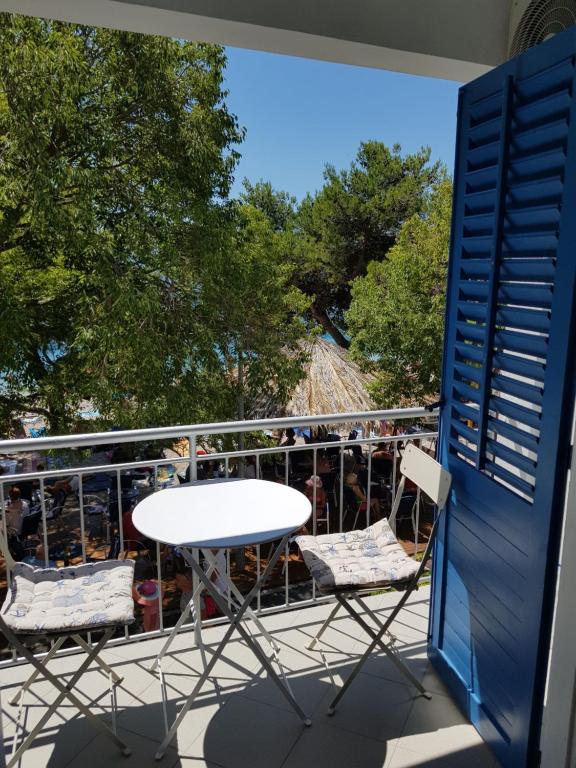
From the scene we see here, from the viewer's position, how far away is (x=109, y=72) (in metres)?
7.86

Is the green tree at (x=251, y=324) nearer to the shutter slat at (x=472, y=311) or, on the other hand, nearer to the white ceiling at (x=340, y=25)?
the white ceiling at (x=340, y=25)

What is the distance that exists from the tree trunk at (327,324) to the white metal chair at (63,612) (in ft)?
57.7

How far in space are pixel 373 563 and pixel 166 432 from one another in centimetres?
104

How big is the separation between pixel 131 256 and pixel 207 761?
7.41 metres

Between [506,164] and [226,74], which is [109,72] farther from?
[506,164]

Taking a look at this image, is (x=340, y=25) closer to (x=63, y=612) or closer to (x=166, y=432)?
(x=166, y=432)

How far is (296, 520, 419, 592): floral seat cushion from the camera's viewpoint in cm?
212

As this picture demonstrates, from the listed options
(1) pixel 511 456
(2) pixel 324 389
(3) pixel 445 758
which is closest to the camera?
(1) pixel 511 456

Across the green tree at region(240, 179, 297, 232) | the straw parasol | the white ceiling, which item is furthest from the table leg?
the green tree at region(240, 179, 297, 232)

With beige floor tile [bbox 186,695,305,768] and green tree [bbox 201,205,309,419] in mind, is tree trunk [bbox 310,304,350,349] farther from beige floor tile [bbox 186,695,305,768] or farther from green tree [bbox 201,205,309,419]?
beige floor tile [bbox 186,695,305,768]

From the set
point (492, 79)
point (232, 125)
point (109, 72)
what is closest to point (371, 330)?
point (232, 125)

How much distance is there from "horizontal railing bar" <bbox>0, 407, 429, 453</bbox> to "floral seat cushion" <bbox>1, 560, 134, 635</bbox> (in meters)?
0.48

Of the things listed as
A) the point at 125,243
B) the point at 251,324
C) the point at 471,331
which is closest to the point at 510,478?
the point at 471,331

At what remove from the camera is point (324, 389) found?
1142 cm
